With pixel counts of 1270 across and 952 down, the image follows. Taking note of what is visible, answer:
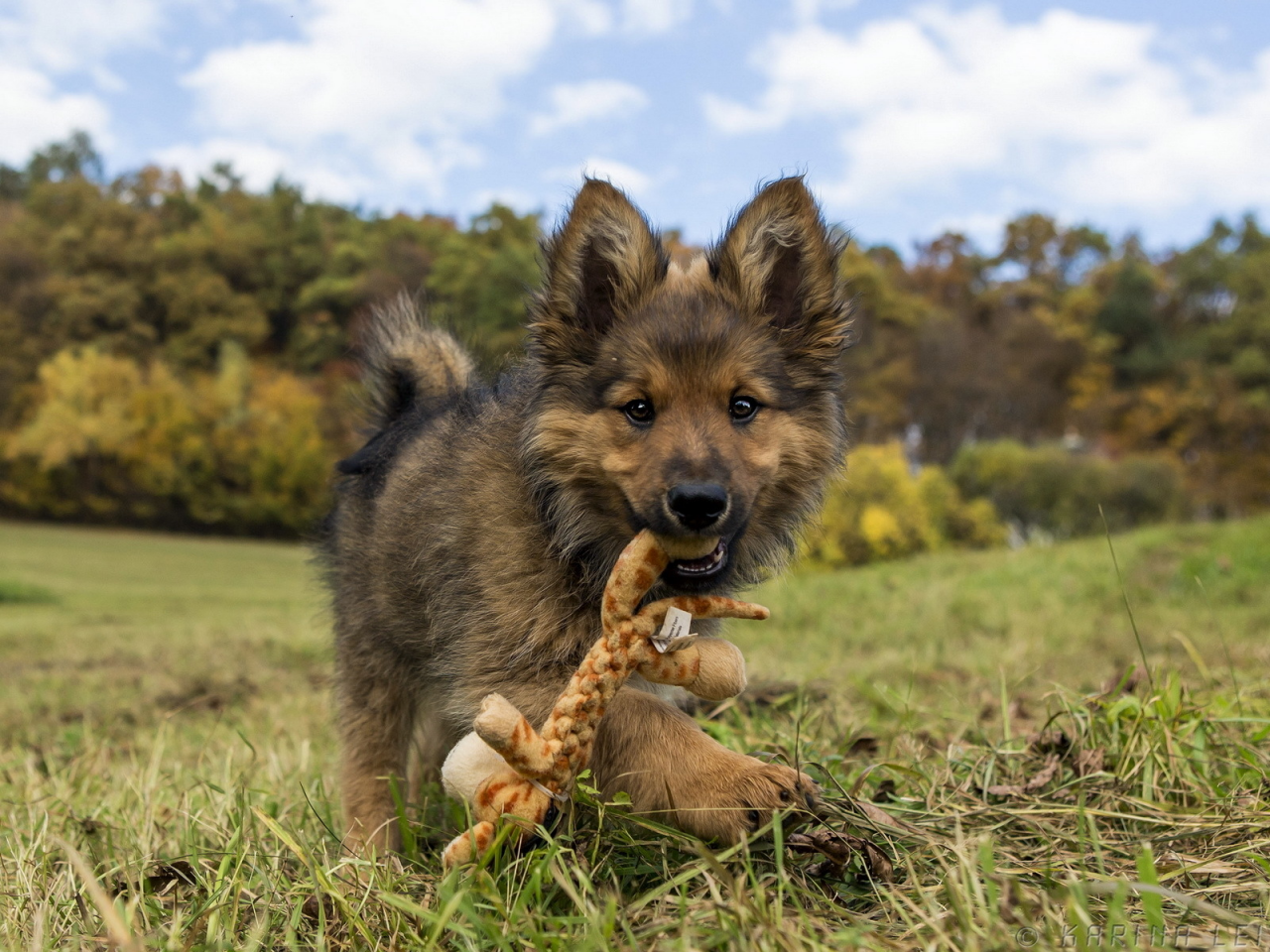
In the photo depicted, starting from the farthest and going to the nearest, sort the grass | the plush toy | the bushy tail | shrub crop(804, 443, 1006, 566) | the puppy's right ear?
shrub crop(804, 443, 1006, 566), the bushy tail, the puppy's right ear, the plush toy, the grass

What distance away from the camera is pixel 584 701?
235cm

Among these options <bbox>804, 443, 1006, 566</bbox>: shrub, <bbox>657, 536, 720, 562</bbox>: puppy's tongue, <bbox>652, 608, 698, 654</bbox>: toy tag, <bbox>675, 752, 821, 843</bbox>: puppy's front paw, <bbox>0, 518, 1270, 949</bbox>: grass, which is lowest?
<bbox>804, 443, 1006, 566</bbox>: shrub

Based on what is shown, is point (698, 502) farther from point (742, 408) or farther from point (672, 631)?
point (742, 408)

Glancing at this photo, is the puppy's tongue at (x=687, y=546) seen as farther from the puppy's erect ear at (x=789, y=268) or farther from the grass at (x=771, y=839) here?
the puppy's erect ear at (x=789, y=268)

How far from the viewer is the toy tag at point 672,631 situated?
8.13ft

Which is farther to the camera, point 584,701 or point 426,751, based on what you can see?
point 426,751

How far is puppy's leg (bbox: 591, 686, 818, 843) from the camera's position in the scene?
7.68ft

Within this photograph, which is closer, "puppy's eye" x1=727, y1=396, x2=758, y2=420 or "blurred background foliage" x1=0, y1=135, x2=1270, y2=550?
"puppy's eye" x1=727, y1=396, x2=758, y2=420

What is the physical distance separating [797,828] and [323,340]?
16859 millimetres

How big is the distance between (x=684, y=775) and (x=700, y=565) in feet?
1.85

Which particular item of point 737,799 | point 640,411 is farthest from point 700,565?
point 737,799

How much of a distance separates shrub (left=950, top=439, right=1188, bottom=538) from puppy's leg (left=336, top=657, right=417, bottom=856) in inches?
821

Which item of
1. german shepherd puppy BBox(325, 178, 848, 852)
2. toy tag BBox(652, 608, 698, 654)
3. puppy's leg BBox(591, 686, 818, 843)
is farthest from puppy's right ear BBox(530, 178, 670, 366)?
puppy's leg BBox(591, 686, 818, 843)

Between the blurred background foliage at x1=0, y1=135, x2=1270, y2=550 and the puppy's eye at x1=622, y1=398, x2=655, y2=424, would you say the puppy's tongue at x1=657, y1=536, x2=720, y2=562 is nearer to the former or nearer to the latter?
the puppy's eye at x1=622, y1=398, x2=655, y2=424
